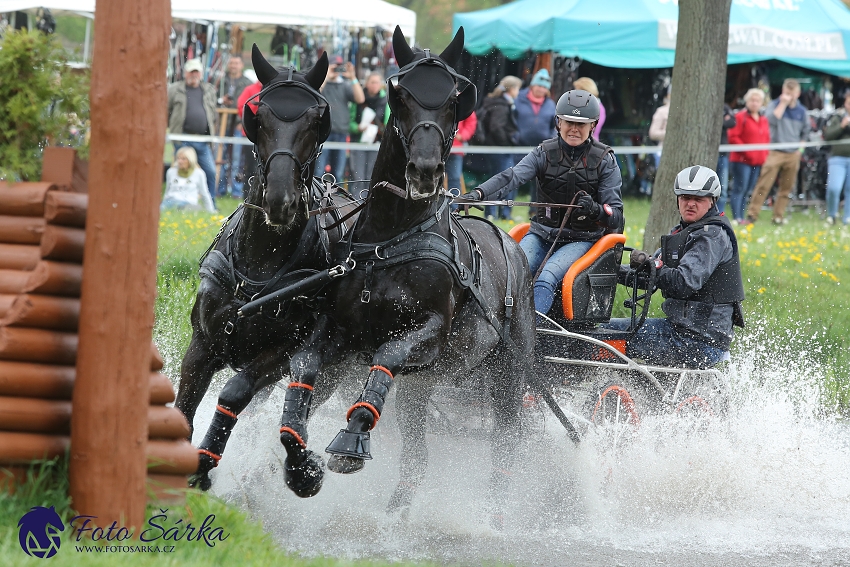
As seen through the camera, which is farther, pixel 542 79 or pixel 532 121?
pixel 532 121

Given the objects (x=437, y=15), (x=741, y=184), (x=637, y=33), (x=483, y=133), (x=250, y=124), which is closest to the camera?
(x=250, y=124)

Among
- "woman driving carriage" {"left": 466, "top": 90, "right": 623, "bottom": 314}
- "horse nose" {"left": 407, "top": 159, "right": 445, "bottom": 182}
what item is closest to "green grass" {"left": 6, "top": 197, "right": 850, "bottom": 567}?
"horse nose" {"left": 407, "top": 159, "right": 445, "bottom": 182}

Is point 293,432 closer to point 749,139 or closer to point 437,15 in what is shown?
point 749,139

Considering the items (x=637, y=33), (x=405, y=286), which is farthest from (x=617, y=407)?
(x=637, y=33)

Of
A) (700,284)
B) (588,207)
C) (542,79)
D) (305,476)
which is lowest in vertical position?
(305,476)

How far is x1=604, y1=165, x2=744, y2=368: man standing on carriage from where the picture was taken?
6637 mm

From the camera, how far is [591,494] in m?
6.18

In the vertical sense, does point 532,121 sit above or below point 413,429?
above

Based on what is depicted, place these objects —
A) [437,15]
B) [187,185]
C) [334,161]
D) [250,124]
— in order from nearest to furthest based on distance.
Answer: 1. [250,124]
2. [187,185]
3. [334,161]
4. [437,15]

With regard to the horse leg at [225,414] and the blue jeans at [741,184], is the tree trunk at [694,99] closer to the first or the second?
the horse leg at [225,414]

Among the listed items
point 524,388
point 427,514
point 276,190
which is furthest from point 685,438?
point 276,190

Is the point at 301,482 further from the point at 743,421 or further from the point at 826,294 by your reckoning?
the point at 826,294

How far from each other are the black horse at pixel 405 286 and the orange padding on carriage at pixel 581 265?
85 centimetres

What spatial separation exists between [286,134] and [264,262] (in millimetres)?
661
